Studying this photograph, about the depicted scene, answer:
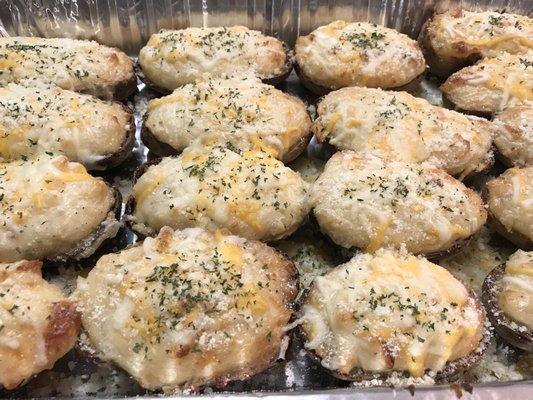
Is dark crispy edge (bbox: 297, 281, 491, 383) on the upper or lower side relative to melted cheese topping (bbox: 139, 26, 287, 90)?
lower

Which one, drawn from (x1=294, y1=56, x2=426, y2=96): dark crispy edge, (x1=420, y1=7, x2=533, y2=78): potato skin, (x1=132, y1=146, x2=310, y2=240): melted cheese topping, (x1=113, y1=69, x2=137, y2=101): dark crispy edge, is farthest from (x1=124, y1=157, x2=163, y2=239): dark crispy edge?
(x1=420, y1=7, x2=533, y2=78): potato skin

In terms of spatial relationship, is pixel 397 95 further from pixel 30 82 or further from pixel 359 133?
pixel 30 82

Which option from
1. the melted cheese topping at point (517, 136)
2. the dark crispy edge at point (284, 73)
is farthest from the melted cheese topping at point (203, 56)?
the melted cheese topping at point (517, 136)

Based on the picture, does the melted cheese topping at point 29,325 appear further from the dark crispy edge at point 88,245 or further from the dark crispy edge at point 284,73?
the dark crispy edge at point 284,73

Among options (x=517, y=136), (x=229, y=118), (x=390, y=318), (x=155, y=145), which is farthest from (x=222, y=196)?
(x=517, y=136)

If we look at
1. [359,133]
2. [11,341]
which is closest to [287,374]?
[11,341]

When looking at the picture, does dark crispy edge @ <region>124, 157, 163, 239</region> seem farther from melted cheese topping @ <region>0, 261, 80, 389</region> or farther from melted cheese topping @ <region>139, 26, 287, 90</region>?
melted cheese topping @ <region>139, 26, 287, 90</region>
